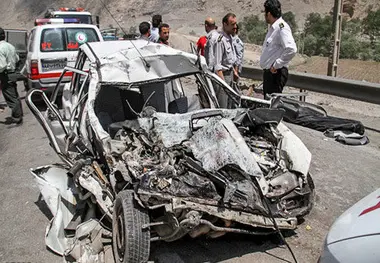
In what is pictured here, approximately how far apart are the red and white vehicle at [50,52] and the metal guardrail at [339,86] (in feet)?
16.8

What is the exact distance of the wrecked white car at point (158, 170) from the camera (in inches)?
122

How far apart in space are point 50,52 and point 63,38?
1.66 ft

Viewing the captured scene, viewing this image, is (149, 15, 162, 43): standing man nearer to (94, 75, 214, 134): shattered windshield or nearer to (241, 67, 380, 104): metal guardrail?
(241, 67, 380, 104): metal guardrail

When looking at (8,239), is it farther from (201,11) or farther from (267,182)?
(201,11)

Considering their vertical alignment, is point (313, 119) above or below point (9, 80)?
below

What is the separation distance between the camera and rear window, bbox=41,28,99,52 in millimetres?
9398

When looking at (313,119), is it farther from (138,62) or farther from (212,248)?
(212,248)

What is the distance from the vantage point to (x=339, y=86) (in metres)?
7.17

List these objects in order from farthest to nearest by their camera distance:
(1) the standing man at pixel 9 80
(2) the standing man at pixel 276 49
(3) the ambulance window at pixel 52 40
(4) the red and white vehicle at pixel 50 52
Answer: (3) the ambulance window at pixel 52 40
(4) the red and white vehicle at pixel 50 52
(1) the standing man at pixel 9 80
(2) the standing man at pixel 276 49

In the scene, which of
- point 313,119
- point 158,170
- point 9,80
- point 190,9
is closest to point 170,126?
point 158,170

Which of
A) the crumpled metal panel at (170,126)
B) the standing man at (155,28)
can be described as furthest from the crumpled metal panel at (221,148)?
the standing man at (155,28)

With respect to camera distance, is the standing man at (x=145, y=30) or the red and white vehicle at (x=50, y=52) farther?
the red and white vehicle at (x=50, y=52)

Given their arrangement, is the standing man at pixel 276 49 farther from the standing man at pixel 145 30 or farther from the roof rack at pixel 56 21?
the roof rack at pixel 56 21

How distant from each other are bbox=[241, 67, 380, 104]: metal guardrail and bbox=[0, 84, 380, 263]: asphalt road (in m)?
1.06
